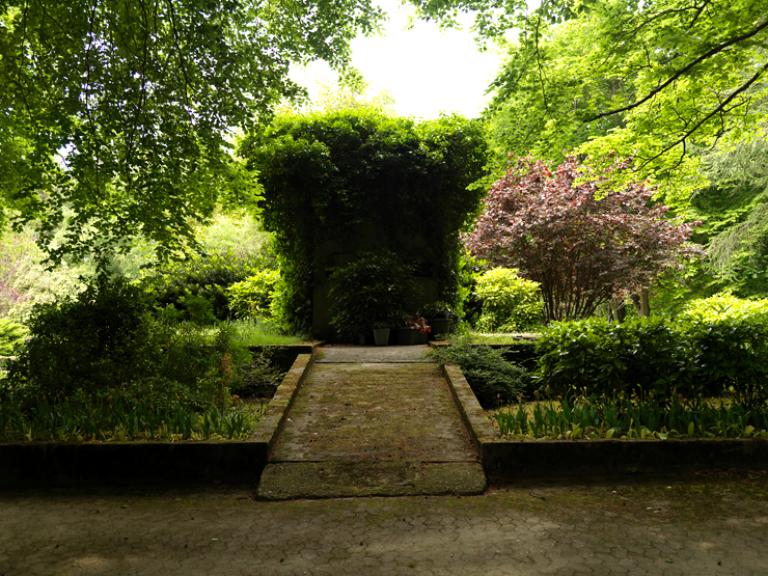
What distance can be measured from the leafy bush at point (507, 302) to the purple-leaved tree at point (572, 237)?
1410 mm

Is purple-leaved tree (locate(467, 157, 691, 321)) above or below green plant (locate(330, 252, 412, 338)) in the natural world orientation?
above

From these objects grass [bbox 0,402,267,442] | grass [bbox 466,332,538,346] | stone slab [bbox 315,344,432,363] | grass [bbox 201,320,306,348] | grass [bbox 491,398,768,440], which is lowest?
grass [bbox 491,398,768,440]

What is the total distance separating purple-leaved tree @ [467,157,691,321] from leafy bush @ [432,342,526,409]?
6.10m

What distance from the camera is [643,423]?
5191 millimetres

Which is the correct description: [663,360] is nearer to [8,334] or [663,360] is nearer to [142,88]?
[142,88]

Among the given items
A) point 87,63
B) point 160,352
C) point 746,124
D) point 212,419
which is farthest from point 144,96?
point 746,124

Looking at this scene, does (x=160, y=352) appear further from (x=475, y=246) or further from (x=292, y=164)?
(x=475, y=246)

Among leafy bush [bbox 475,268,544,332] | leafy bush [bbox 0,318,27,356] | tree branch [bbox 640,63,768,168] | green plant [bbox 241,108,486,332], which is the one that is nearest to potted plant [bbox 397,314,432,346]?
green plant [bbox 241,108,486,332]

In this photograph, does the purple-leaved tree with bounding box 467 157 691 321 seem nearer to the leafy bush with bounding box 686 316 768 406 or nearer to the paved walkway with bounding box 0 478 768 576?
the leafy bush with bounding box 686 316 768 406

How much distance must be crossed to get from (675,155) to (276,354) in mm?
6734

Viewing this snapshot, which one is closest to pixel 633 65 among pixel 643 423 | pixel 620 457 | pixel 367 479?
pixel 643 423

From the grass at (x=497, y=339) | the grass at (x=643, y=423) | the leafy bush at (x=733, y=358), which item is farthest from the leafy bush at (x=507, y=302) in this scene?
the grass at (x=643, y=423)

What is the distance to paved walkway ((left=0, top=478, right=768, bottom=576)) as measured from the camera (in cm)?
329

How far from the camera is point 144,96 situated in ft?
20.7
